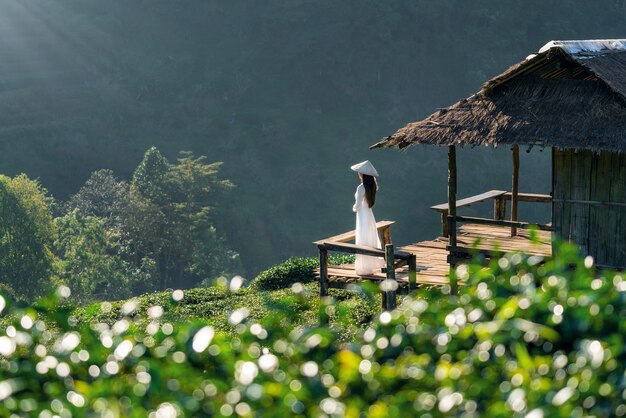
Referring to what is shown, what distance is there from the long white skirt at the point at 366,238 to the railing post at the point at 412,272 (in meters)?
0.83

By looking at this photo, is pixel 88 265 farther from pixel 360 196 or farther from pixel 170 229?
pixel 360 196

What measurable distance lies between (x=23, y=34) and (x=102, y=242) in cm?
3170

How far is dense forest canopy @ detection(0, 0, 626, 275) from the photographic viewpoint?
6619cm

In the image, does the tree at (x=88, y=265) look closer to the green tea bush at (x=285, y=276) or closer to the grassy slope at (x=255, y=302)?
the green tea bush at (x=285, y=276)

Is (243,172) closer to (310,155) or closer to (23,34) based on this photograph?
(310,155)

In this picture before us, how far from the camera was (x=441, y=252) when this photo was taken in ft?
55.7

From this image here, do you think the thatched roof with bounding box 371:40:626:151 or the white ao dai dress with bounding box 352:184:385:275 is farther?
Result: the white ao dai dress with bounding box 352:184:385:275

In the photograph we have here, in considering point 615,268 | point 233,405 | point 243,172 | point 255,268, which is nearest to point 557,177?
point 615,268

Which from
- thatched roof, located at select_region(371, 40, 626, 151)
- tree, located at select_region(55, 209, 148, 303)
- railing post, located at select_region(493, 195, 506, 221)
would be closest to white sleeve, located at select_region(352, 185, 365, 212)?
thatched roof, located at select_region(371, 40, 626, 151)

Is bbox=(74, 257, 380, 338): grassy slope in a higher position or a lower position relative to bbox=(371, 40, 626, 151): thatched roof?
lower

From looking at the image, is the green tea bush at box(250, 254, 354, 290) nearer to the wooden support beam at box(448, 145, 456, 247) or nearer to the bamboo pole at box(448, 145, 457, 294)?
the bamboo pole at box(448, 145, 457, 294)

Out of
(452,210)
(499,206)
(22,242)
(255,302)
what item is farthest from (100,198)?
(452,210)

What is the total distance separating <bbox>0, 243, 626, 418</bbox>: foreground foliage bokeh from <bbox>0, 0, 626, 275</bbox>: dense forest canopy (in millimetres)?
56733

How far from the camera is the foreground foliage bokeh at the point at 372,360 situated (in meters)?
4.80
